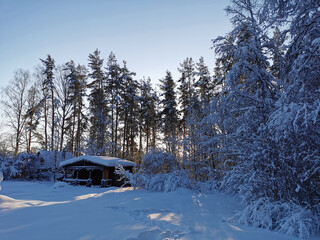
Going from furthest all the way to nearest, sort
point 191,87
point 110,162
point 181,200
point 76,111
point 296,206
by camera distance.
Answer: point 191,87 → point 76,111 → point 110,162 → point 181,200 → point 296,206

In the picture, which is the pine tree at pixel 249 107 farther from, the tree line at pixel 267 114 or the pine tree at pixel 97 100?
the pine tree at pixel 97 100

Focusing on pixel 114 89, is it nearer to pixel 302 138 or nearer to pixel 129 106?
pixel 129 106

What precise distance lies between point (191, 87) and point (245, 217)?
2248cm

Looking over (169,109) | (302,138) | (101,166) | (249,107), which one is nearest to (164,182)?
(101,166)

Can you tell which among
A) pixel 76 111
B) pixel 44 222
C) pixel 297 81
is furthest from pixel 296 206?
pixel 76 111

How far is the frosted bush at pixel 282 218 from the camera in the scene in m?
4.71

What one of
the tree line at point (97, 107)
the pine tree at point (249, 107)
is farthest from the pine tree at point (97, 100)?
the pine tree at point (249, 107)

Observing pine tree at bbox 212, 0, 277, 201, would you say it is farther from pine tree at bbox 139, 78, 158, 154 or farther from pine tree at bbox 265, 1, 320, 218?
pine tree at bbox 139, 78, 158, 154

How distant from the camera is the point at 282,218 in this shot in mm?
5410

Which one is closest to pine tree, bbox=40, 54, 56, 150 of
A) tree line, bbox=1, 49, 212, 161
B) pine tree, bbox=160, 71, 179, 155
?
tree line, bbox=1, 49, 212, 161

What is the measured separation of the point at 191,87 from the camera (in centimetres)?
2694

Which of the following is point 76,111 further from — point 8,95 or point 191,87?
point 191,87

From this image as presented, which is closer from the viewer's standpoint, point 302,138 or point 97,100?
point 302,138

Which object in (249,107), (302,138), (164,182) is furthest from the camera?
(164,182)
